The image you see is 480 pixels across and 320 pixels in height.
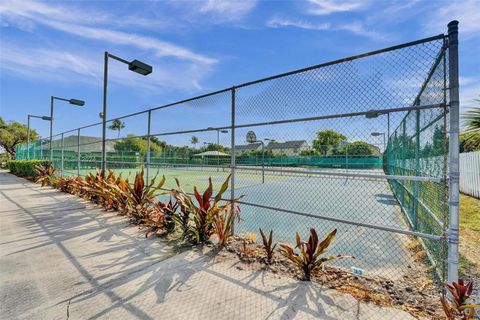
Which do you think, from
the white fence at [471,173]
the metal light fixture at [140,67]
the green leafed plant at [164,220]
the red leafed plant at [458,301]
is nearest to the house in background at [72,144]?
the metal light fixture at [140,67]

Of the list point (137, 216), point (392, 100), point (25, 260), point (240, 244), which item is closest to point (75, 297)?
point (25, 260)

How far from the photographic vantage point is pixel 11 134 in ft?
96.2

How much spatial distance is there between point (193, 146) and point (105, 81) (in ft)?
9.96

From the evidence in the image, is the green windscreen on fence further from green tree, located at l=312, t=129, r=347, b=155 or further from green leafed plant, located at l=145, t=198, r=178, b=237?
green leafed plant, located at l=145, t=198, r=178, b=237

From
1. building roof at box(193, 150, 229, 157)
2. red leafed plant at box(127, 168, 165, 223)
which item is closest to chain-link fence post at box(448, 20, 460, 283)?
building roof at box(193, 150, 229, 157)

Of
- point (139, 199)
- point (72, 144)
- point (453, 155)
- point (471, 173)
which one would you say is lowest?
point (139, 199)

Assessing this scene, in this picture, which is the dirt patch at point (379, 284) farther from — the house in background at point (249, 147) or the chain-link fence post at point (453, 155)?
the house in background at point (249, 147)

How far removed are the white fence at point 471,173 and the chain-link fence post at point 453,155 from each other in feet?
26.3

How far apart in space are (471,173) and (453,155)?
8.62 meters

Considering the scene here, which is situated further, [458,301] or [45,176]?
[45,176]

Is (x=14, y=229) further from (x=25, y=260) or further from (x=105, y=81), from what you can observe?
(x=105, y=81)

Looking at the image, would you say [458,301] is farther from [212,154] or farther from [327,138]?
[212,154]

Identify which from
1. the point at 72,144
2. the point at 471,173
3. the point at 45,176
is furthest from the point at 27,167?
the point at 471,173

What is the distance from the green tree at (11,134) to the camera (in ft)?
93.6
